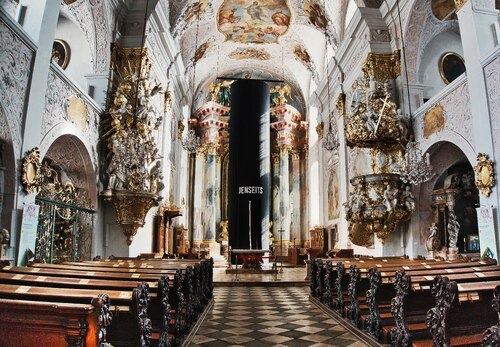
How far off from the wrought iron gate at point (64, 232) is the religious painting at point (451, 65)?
9432 mm

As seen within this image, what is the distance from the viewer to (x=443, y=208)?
945 centimetres

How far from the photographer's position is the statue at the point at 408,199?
8.70 m

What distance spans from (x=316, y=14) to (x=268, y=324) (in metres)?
11.9

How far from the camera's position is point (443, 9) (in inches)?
369

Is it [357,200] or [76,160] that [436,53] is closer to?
[357,200]

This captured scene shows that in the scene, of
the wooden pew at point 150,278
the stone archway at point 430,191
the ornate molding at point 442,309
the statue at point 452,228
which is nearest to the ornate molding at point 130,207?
the wooden pew at point 150,278

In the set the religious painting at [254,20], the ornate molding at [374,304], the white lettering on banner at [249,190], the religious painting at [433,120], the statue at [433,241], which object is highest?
the religious painting at [254,20]

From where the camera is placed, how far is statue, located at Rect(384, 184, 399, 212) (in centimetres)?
870

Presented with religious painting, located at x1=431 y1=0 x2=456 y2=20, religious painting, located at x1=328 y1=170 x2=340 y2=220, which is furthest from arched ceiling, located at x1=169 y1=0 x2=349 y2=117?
religious painting, located at x1=328 y1=170 x2=340 y2=220

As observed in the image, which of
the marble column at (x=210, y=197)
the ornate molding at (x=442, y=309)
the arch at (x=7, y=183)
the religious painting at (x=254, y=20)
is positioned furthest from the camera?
the marble column at (x=210, y=197)

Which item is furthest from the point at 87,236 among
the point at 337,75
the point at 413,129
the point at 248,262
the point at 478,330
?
the point at 337,75

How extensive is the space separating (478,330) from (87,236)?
7.12 m

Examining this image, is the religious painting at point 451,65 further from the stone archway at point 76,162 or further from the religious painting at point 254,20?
the stone archway at point 76,162

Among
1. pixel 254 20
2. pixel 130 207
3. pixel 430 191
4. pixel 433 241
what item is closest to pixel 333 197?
pixel 430 191
